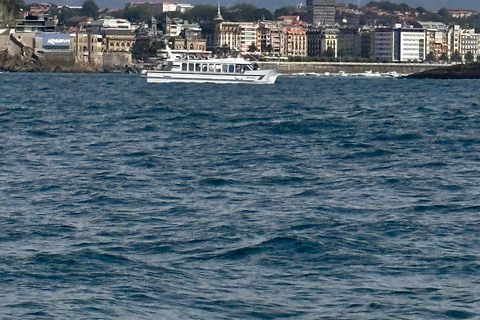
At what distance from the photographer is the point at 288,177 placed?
12.2m

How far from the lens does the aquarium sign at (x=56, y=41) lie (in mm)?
120438

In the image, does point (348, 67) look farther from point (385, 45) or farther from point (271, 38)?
point (271, 38)

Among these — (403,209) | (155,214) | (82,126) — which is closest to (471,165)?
(403,209)

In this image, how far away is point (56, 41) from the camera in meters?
121

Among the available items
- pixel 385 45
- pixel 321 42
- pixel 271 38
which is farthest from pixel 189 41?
pixel 385 45

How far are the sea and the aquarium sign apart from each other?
105855 mm

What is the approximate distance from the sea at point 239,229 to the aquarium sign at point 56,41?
10586cm

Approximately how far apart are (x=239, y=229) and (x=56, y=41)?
11570 centimetres

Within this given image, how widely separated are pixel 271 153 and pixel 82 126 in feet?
23.3

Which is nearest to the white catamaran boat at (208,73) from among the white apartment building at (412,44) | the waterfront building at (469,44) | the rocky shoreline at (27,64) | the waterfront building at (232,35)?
the rocky shoreline at (27,64)

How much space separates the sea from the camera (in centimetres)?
659

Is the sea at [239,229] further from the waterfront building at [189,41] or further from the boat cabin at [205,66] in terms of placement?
the waterfront building at [189,41]

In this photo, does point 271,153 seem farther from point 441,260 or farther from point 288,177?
point 441,260

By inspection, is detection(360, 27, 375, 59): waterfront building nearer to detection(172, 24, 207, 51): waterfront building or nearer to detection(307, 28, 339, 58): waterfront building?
detection(307, 28, 339, 58): waterfront building
